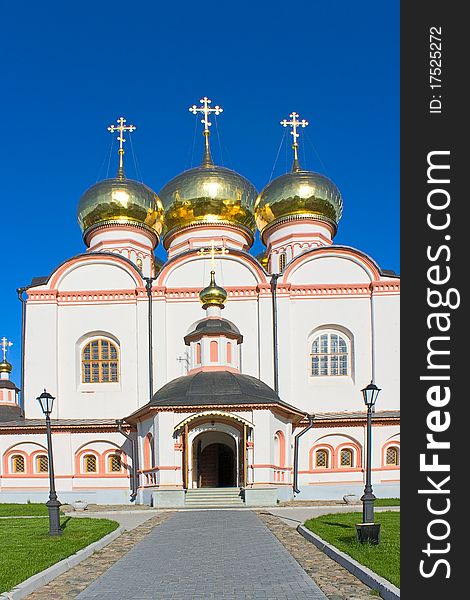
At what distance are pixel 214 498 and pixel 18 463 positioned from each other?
7.06 metres

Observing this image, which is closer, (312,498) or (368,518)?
(368,518)

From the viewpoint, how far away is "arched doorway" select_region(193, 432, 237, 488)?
66.7ft

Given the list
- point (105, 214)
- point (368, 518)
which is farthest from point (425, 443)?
point (105, 214)

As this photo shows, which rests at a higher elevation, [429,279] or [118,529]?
[429,279]

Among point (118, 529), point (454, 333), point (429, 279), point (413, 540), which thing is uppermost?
point (429, 279)

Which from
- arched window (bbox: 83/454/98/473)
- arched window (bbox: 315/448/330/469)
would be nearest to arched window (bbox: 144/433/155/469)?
arched window (bbox: 83/454/98/473)

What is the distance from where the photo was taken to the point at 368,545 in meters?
8.77

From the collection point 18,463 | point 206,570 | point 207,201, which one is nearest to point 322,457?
point 18,463

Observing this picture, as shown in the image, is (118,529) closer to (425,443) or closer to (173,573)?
(173,573)

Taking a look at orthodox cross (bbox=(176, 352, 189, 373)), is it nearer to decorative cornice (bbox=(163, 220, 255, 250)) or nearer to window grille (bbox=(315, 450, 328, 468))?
window grille (bbox=(315, 450, 328, 468))

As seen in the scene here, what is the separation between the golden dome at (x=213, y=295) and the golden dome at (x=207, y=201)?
5.24 m

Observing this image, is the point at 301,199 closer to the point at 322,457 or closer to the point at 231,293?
the point at 231,293

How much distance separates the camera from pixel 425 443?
5254 mm

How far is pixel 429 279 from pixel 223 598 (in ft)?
10.8
